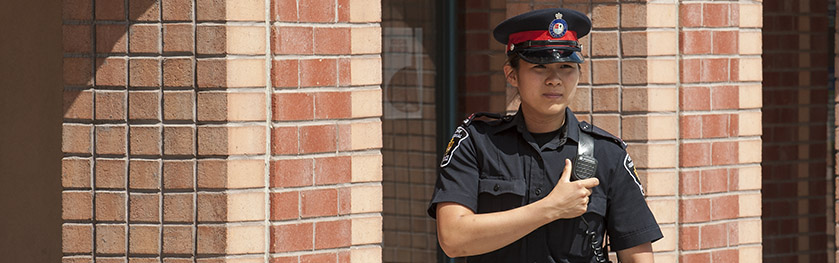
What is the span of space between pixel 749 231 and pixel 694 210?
1.22ft

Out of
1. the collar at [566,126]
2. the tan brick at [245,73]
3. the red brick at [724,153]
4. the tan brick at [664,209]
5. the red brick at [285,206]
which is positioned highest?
the tan brick at [245,73]

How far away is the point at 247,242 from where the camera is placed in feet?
13.7

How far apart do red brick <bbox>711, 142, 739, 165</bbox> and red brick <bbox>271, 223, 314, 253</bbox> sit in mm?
1735

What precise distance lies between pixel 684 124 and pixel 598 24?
53 centimetres

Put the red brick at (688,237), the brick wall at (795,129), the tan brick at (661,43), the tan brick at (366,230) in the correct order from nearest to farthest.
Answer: the tan brick at (366,230), the tan brick at (661,43), the red brick at (688,237), the brick wall at (795,129)

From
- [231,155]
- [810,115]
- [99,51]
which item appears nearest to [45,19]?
[99,51]

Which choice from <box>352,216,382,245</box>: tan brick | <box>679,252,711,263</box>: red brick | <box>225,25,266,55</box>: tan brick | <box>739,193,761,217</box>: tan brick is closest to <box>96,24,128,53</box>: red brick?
<box>225,25,266,55</box>: tan brick

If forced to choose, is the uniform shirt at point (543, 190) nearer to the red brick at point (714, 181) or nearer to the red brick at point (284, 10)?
the red brick at point (284, 10)

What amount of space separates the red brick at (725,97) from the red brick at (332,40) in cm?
158

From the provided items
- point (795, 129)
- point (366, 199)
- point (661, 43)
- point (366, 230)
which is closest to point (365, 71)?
point (366, 199)

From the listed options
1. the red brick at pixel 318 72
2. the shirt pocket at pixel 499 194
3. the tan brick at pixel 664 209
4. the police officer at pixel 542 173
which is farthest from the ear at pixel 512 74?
the tan brick at pixel 664 209

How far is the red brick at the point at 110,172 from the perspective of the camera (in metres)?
4.21

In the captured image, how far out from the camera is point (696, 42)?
16.0 feet

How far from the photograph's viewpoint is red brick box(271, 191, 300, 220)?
4.20 metres
